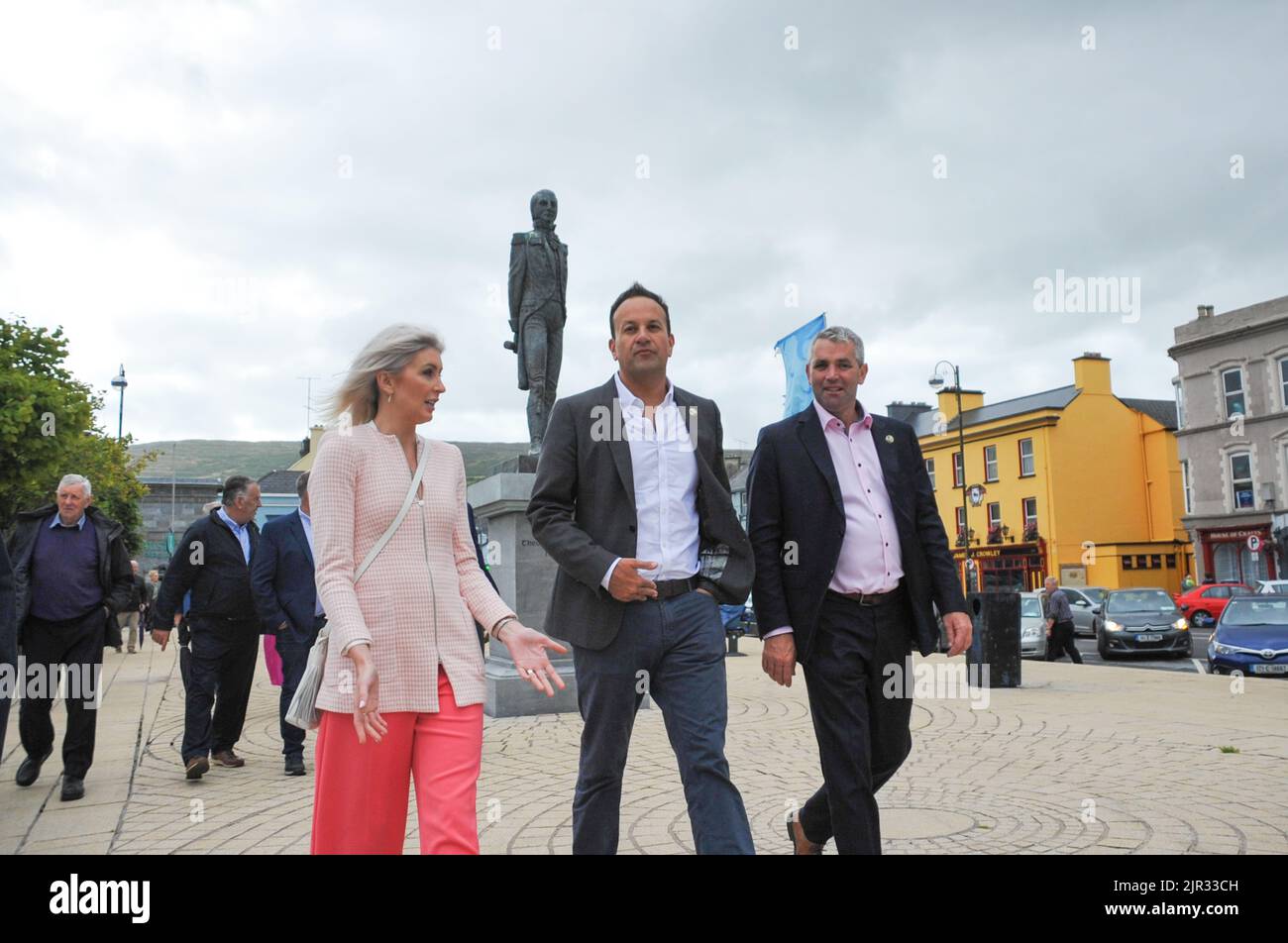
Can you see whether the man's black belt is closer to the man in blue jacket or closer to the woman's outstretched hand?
the woman's outstretched hand

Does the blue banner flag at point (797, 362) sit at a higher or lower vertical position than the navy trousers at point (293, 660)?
higher

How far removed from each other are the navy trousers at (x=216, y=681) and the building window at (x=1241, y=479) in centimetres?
4110

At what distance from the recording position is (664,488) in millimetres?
3436

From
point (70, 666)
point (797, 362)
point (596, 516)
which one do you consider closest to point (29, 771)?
point (70, 666)

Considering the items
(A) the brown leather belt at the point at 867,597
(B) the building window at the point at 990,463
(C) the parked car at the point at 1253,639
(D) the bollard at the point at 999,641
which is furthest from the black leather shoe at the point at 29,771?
(B) the building window at the point at 990,463

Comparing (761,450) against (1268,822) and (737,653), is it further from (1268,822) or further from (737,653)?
(737,653)

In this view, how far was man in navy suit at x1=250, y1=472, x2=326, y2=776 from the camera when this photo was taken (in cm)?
683

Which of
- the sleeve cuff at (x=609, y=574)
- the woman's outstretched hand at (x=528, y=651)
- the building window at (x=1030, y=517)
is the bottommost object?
the woman's outstretched hand at (x=528, y=651)

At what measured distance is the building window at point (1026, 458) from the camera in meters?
47.5

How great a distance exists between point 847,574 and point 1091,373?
49466 mm

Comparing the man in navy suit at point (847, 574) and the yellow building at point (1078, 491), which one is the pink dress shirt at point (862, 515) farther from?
the yellow building at point (1078, 491)

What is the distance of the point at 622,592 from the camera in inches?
124

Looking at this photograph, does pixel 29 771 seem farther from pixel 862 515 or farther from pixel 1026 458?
pixel 1026 458
